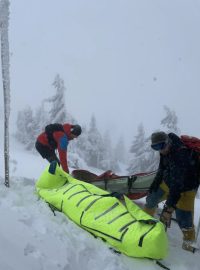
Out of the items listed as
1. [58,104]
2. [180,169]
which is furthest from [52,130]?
[58,104]

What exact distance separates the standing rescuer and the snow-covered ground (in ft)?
1.32

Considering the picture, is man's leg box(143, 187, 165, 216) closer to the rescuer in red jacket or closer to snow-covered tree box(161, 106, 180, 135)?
the rescuer in red jacket

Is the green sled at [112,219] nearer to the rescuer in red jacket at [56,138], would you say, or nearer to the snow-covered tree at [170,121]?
the rescuer in red jacket at [56,138]

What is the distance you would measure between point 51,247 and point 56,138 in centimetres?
A: 518

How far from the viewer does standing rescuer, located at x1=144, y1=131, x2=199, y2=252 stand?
264 inches

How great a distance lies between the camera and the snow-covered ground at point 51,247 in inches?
168

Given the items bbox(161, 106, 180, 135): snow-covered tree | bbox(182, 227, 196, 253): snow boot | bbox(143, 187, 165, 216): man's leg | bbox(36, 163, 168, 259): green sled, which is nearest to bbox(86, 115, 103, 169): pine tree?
bbox(161, 106, 180, 135): snow-covered tree

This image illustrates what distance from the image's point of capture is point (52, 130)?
9.87 meters

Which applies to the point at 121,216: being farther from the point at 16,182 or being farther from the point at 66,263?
the point at 16,182

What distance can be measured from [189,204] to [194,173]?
1.79 feet

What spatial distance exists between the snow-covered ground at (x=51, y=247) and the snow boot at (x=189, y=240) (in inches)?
5.8

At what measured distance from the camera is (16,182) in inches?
370

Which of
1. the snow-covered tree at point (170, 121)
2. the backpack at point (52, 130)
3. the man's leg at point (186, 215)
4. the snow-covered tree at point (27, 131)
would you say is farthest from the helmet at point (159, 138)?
the snow-covered tree at point (27, 131)

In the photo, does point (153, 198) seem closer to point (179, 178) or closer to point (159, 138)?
point (179, 178)
